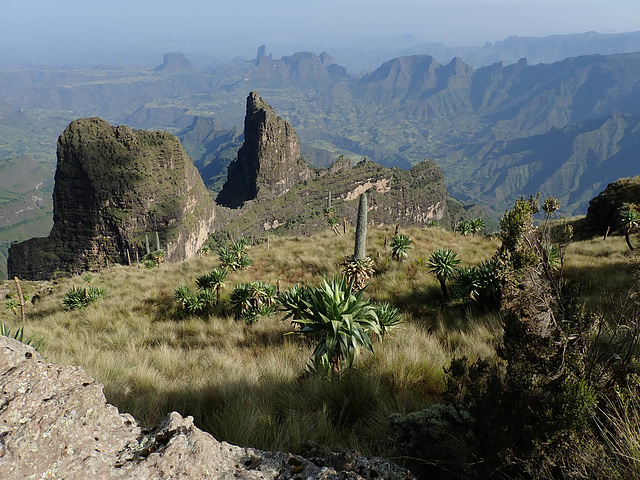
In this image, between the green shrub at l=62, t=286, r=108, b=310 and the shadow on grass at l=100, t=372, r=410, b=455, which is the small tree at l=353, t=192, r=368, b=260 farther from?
the green shrub at l=62, t=286, r=108, b=310

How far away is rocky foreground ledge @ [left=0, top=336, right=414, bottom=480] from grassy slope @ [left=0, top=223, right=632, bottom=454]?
0.86 m

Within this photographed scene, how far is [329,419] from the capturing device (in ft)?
12.2

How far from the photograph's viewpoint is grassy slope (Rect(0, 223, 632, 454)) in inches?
145

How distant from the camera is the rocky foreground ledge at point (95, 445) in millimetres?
1864

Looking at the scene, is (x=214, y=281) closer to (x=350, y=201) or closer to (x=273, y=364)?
(x=273, y=364)

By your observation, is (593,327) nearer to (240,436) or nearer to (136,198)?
(240,436)

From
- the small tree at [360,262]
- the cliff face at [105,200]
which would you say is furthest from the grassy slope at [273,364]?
the cliff face at [105,200]

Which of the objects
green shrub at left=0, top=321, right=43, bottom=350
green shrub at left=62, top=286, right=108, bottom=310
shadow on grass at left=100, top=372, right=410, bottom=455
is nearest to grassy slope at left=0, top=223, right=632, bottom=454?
shadow on grass at left=100, top=372, right=410, bottom=455

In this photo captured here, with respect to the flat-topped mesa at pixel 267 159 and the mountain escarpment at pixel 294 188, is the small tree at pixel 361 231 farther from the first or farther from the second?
the flat-topped mesa at pixel 267 159

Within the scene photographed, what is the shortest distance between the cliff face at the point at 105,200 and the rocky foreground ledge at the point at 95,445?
86.7 metres

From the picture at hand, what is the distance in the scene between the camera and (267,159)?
12781 cm

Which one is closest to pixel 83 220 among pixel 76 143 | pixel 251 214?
pixel 76 143

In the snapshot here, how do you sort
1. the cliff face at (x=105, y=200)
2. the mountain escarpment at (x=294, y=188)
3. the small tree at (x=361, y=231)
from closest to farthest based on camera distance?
the small tree at (x=361, y=231) < the cliff face at (x=105, y=200) < the mountain escarpment at (x=294, y=188)

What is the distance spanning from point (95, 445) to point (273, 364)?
3936 mm
